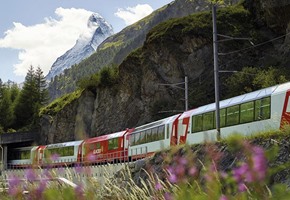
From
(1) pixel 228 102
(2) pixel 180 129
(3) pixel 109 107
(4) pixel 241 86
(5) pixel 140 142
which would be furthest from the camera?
(3) pixel 109 107

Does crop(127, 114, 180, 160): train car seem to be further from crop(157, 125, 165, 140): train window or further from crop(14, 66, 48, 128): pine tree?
crop(14, 66, 48, 128): pine tree

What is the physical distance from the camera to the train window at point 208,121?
2427 cm

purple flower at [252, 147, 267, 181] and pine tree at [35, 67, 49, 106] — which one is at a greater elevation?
pine tree at [35, 67, 49, 106]

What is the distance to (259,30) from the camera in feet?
158

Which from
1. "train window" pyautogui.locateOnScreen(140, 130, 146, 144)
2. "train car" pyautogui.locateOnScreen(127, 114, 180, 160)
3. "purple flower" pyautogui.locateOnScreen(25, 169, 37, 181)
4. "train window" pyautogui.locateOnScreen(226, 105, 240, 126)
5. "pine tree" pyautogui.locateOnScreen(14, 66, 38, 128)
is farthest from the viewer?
"pine tree" pyautogui.locateOnScreen(14, 66, 38, 128)

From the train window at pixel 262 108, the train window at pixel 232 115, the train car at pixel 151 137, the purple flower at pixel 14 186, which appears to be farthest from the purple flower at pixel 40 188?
the train car at pixel 151 137

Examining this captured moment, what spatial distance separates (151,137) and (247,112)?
429 inches

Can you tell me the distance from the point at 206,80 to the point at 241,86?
724 cm

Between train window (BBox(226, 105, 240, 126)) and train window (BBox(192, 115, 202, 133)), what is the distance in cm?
271

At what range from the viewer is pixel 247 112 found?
2131 cm

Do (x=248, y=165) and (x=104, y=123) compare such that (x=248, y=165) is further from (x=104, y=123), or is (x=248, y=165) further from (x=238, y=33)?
(x=104, y=123)

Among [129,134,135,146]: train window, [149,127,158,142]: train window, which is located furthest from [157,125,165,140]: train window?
[129,134,135,146]: train window

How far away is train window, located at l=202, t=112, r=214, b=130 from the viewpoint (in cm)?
2427

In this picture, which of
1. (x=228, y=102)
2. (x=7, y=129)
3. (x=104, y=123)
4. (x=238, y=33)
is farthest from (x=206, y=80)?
(x=7, y=129)
